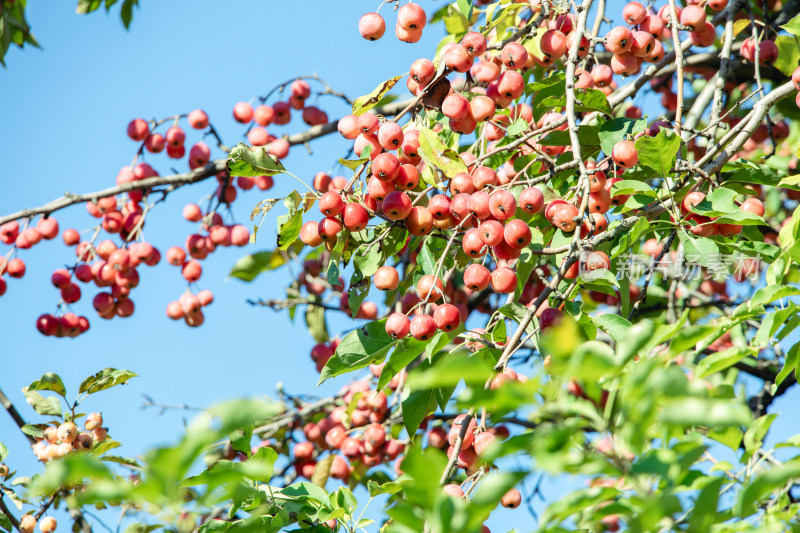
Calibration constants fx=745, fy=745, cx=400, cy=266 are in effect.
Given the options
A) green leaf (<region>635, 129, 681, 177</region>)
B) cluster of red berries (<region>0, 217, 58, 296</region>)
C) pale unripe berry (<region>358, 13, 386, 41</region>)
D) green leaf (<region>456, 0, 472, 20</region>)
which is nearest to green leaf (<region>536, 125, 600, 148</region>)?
green leaf (<region>635, 129, 681, 177</region>)

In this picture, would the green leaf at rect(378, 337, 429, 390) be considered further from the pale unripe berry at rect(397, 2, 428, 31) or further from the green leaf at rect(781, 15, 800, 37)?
the green leaf at rect(781, 15, 800, 37)

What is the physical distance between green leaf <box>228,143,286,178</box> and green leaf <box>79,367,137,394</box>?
79cm

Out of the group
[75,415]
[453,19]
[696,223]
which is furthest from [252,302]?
[696,223]

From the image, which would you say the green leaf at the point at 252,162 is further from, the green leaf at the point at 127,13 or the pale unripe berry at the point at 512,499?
the green leaf at the point at 127,13

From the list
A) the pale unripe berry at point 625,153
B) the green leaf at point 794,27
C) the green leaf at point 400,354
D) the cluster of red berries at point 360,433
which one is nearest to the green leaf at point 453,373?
the green leaf at point 400,354

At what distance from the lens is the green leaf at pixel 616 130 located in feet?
7.61

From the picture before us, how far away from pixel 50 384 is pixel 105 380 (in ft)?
0.70

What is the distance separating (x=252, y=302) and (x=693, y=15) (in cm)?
255

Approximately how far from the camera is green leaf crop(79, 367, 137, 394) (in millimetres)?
2525

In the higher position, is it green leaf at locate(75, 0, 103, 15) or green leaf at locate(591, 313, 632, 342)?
green leaf at locate(75, 0, 103, 15)

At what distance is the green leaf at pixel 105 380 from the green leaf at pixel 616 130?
1713 millimetres

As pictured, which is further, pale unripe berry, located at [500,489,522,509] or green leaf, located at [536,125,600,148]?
green leaf, located at [536,125,600,148]

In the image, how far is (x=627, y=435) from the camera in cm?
101

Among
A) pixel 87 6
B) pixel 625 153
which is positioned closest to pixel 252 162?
pixel 625 153
